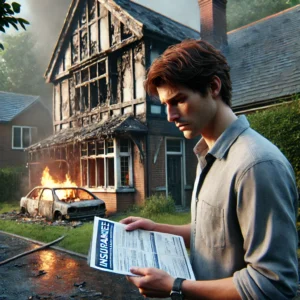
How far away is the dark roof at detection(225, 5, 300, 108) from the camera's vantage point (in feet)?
40.2

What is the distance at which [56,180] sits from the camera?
18.6 m

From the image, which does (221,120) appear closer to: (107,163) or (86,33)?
(107,163)

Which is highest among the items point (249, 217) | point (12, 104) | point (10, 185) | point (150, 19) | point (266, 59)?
point (150, 19)

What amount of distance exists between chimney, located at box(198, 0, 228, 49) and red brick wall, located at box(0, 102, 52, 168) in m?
18.4

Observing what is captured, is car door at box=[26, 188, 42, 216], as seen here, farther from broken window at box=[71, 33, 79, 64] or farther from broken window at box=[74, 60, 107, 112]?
broken window at box=[71, 33, 79, 64]

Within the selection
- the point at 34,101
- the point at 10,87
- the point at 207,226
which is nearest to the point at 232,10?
the point at 34,101

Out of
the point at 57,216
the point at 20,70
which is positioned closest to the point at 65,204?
the point at 57,216

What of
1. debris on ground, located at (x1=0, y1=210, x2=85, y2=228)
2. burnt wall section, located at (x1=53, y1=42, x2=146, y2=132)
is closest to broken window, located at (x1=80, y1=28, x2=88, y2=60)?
burnt wall section, located at (x1=53, y1=42, x2=146, y2=132)

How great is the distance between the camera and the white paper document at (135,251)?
167 cm

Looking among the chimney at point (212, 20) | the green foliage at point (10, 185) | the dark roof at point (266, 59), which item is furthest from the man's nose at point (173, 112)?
the green foliage at point (10, 185)

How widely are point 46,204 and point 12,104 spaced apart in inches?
775

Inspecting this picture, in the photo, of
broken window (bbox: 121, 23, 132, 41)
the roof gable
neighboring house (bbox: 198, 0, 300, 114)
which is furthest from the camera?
broken window (bbox: 121, 23, 132, 41)

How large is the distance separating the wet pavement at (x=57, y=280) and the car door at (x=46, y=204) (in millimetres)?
4614

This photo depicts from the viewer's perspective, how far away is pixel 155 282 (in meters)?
1.53
